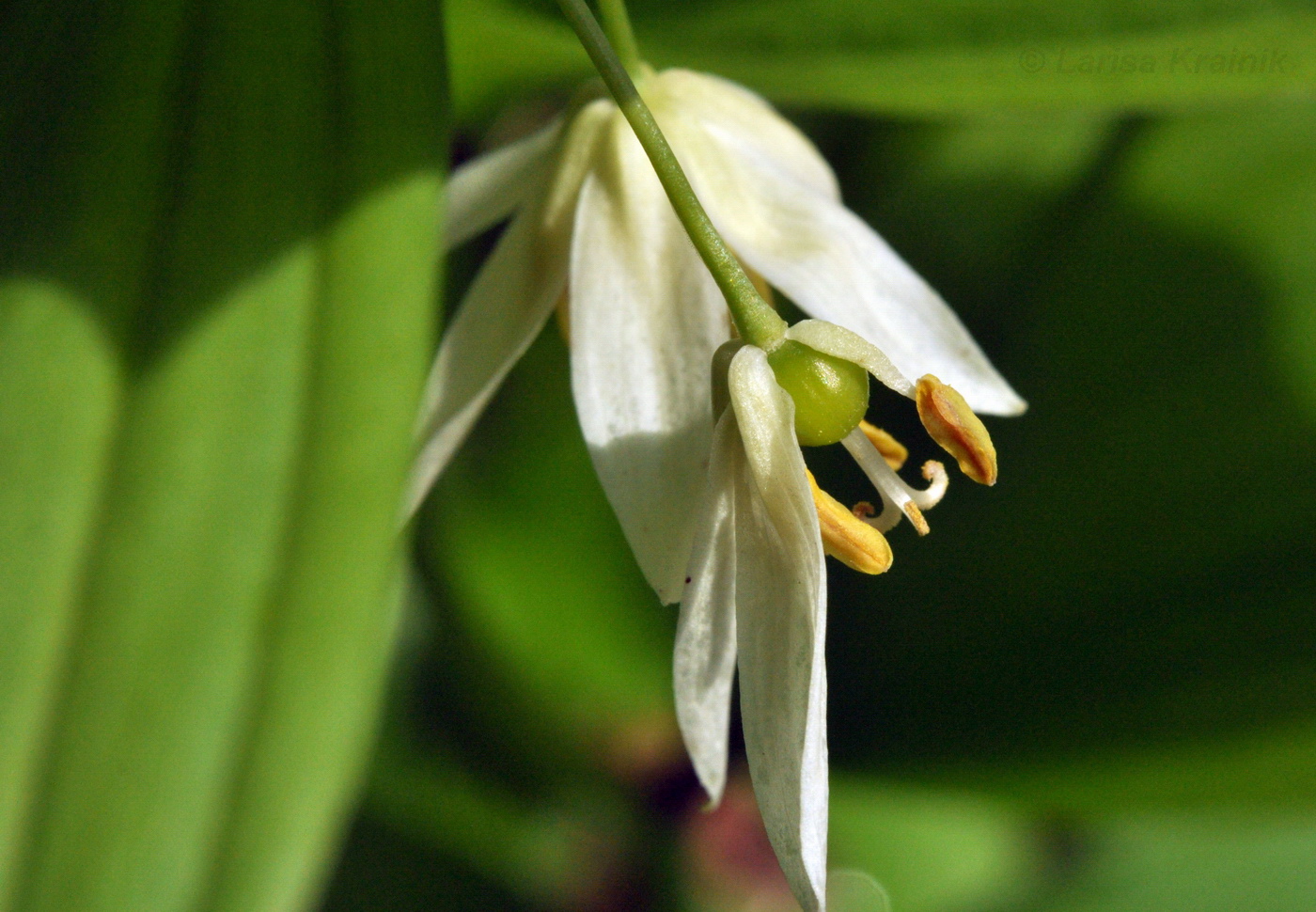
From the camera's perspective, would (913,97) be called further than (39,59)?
Yes

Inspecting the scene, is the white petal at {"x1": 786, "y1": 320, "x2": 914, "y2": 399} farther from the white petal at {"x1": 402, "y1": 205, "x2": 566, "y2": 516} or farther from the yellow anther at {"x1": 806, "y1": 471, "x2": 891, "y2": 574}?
the white petal at {"x1": 402, "y1": 205, "x2": 566, "y2": 516}

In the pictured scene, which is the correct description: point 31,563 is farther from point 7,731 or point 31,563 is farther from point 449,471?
point 449,471

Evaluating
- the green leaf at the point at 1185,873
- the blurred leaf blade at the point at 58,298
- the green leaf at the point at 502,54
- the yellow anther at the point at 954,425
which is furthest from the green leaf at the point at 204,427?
the green leaf at the point at 1185,873

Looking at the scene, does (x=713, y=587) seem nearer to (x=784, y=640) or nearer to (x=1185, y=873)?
(x=784, y=640)

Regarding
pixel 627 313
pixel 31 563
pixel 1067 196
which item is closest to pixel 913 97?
pixel 627 313

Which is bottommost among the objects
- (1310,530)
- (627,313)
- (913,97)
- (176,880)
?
(1310,530)

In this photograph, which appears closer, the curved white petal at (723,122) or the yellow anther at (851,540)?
the yellow anther at (851,540)

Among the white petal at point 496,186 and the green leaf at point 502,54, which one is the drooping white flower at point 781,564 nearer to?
the white petal at point 496,186
